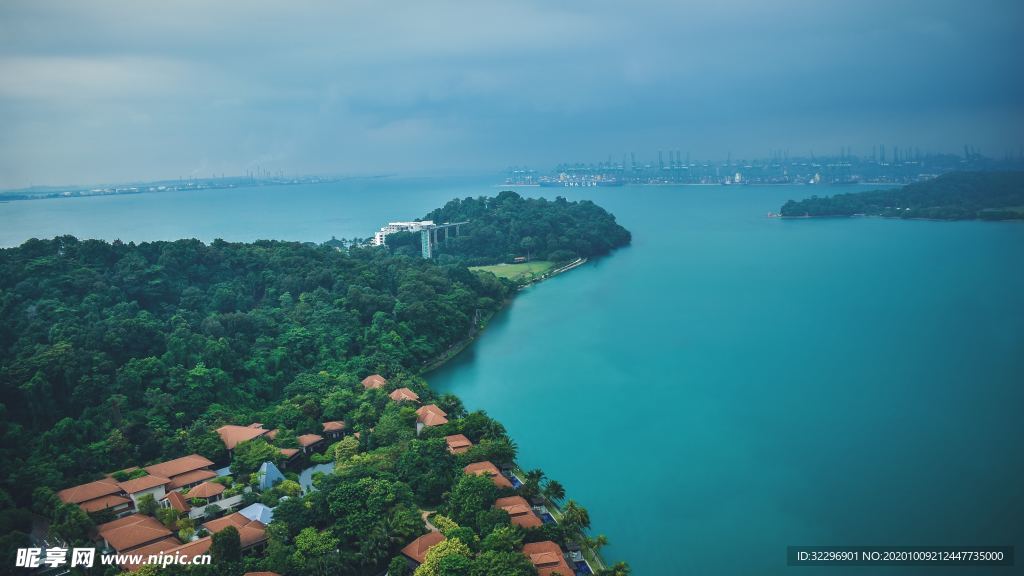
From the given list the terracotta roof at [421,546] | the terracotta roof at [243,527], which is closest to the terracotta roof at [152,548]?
the terracotta roof at [243,527]

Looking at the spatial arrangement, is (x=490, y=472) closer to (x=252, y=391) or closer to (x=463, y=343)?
(x=252, y=391)

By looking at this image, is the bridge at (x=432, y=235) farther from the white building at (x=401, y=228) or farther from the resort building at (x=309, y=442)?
the resort building at (x=309, y=442)

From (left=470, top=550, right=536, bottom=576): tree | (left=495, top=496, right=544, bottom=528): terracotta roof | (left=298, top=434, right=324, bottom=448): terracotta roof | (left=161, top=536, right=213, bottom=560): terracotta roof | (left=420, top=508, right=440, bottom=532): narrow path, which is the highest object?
(left=298, top=434, right=324, bottom=448): terracotta roof

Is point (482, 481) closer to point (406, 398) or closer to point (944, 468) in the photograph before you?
point (406, 398)

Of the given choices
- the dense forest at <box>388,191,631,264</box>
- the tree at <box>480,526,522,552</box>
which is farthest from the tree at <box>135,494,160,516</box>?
the dense forest at <box>388,191,631,264</box>

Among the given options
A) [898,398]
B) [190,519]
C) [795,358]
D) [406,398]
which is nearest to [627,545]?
[406,398]

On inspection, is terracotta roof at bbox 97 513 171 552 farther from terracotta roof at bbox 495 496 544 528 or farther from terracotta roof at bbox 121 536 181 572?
terracotta roof at bbox 495 496 544 528
